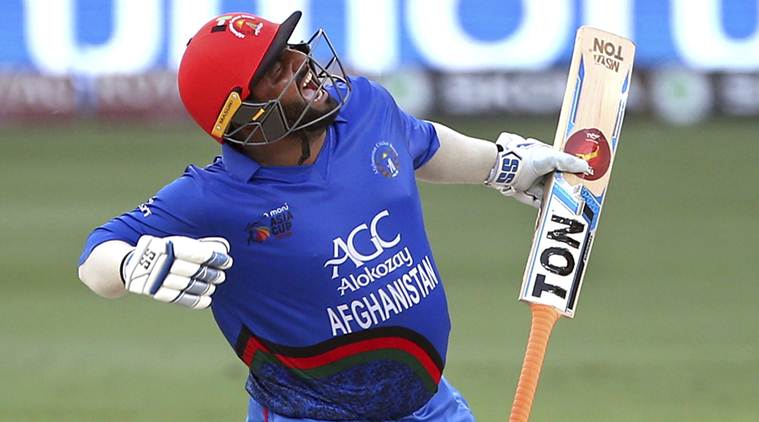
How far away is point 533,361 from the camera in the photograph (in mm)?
4270

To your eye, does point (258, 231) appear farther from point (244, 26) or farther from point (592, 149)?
point (592, 149)

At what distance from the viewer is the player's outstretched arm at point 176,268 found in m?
3.34

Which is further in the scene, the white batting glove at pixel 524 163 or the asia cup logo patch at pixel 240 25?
the white batting glove at pixel 524 163

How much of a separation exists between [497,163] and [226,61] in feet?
3.25

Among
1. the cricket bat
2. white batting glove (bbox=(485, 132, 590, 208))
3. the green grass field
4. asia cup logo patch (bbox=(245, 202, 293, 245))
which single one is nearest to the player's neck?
asia cup logo patch (bbox=(245, 202, 293, 245))

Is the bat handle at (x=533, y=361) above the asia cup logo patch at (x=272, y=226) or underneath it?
underneath

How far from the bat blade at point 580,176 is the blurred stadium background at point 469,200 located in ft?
7.88

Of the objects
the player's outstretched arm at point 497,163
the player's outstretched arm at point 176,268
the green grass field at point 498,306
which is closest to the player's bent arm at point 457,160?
the player's outstretched arm at point 497,163

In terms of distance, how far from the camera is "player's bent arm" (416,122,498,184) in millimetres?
4160

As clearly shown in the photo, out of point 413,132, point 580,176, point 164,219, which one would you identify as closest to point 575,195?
point 580,176

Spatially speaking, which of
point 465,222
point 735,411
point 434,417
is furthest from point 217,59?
point 465,222

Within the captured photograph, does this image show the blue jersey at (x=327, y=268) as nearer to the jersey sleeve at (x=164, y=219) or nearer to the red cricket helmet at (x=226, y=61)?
the jersey sleeve at (x=164, y=219)

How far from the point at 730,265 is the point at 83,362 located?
3974 mm

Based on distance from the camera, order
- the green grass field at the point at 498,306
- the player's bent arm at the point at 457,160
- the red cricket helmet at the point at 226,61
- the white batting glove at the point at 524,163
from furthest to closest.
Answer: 1. the green grass field at the point at 498,306
2. the white batting glove at the point at 524,163
3. the player's bent arm at the point at 457,160
4. the red cricket helmet at the point at 226,61
